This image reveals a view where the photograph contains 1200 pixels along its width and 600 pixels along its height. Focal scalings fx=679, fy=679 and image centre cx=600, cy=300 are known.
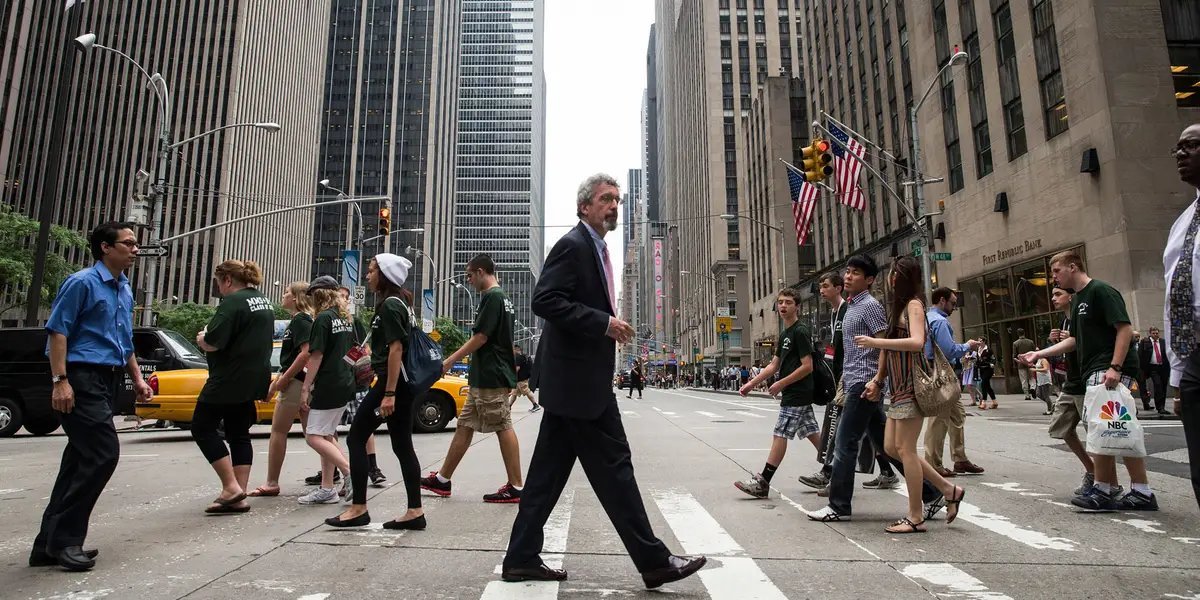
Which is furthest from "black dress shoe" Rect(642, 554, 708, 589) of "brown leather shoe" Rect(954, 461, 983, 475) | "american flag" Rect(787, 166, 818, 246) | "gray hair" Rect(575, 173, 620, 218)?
"american flag" Rect(787, 166, 818, 246)

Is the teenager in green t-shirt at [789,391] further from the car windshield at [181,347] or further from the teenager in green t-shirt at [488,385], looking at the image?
the car windshield at [181,347]

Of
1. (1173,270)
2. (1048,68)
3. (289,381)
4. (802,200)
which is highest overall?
(1048,68)

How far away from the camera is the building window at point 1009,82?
23.4 m

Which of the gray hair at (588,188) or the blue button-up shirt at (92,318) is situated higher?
the gray hair at (588,188)

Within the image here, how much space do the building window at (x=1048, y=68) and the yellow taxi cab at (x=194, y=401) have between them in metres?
20.2

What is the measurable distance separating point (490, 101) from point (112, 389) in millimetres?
172745

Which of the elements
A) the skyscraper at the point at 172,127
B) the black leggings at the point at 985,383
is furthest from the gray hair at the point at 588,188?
the skyscraper at the point at 172,127

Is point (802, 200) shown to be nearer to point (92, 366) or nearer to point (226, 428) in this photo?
point (226, 428)

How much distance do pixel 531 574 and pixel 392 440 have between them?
1.69 m

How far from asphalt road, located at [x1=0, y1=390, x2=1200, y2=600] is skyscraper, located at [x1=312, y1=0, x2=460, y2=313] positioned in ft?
A: 375

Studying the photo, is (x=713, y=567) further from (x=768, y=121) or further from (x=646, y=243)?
(x=646, y=243)

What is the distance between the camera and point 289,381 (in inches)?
236

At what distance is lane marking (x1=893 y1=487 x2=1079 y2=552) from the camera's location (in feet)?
13.5

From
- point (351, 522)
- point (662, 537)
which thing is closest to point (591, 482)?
point (662, 537)
